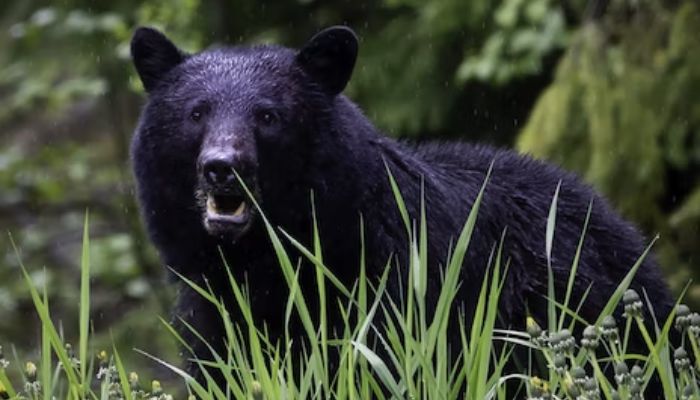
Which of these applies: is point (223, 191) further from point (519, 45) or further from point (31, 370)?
point (519, 45)

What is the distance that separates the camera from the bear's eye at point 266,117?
4656 millimetres

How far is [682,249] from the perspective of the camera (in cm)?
737

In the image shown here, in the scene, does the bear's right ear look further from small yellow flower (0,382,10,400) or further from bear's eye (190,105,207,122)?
small yellow flower (0,382,10,400)

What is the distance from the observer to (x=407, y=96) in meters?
8.73

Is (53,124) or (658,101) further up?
(658,101)

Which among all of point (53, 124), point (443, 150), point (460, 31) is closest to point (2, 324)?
point (53, 124)

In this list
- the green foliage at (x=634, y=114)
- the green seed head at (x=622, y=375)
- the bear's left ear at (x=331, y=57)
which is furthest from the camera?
the green foliage at (x=634, y=114)

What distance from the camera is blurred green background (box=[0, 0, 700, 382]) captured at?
7164mm

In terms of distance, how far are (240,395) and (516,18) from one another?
5026 millimetres

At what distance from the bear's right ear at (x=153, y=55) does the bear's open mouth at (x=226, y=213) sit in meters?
0.70

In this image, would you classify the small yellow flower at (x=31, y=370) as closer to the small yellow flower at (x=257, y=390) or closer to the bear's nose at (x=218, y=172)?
the small yellow flower at (x=257, y=390)

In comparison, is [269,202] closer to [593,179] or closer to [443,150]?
[443,150]

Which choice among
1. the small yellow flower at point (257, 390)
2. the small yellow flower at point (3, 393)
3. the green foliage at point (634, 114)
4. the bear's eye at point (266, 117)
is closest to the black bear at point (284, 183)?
the bear's eye at point (266, 117)

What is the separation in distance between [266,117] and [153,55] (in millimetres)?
530
